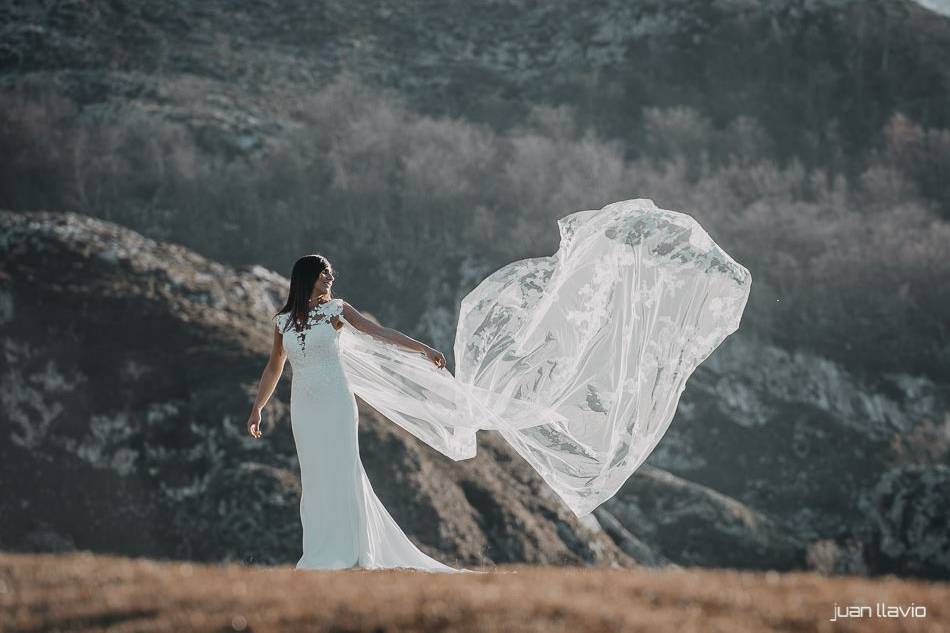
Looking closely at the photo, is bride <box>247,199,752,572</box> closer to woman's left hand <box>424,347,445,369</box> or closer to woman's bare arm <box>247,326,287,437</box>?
woman's bare arm <box>247,326,287,437</box>

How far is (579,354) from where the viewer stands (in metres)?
11.5

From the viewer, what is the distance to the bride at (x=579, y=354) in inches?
428

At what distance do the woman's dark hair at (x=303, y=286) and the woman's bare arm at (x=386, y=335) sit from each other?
34cm

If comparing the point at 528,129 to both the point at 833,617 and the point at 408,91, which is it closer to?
the point at 408,91

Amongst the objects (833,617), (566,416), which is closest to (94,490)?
(566,416)

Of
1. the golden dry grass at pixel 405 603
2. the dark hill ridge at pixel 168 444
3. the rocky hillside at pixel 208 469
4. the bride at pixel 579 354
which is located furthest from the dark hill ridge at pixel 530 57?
the golden dry grass at pixel 405 603

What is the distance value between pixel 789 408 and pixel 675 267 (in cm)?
3054

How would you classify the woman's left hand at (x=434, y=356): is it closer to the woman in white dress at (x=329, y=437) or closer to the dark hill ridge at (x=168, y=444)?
the woman in white dress at (x=329, y=437)

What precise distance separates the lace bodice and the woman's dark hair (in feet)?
0.17

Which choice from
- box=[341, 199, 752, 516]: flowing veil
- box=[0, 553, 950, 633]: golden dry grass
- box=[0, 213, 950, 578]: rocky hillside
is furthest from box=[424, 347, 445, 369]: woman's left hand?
box=[0, 213, 950, 578]: rocky hillside

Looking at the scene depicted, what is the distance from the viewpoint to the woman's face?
9.52 m

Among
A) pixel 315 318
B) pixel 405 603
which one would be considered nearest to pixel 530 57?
pixel 315 318

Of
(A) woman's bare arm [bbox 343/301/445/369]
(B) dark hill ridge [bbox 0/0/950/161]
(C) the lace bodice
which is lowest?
(B) dark hill ridge [bbox 0/0/950/161]

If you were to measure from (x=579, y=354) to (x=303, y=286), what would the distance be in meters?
3.29
